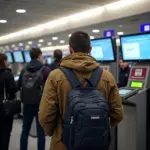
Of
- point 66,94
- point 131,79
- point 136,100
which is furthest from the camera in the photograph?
point 131,79

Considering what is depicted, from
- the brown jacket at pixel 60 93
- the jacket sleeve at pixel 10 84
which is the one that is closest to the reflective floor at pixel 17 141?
the jacket sleeve at pixel 10 84

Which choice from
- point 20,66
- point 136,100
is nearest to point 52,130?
point 136,100

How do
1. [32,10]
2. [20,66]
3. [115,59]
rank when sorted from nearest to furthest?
[115,59], [20,66], [32,10]

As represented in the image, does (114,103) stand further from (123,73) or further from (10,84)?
(123,73)

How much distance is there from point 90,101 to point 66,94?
0.56 ft

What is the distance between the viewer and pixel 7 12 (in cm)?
799

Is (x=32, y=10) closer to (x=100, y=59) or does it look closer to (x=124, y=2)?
(x=124, y=2)

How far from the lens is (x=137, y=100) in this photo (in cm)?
294

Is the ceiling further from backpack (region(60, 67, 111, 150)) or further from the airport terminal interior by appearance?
backpack (region(60, 67, 111, 150))

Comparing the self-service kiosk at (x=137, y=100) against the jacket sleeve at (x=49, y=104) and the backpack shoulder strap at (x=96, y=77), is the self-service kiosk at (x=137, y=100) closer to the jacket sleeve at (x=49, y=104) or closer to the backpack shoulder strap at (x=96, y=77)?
the backpack shoulder strap at (x=96, y=77)

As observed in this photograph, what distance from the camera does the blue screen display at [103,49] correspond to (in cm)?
349

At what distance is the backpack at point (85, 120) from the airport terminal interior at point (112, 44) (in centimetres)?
130

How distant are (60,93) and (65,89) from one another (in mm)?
43

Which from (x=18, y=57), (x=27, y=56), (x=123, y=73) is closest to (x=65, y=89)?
(x=123, y=73)
